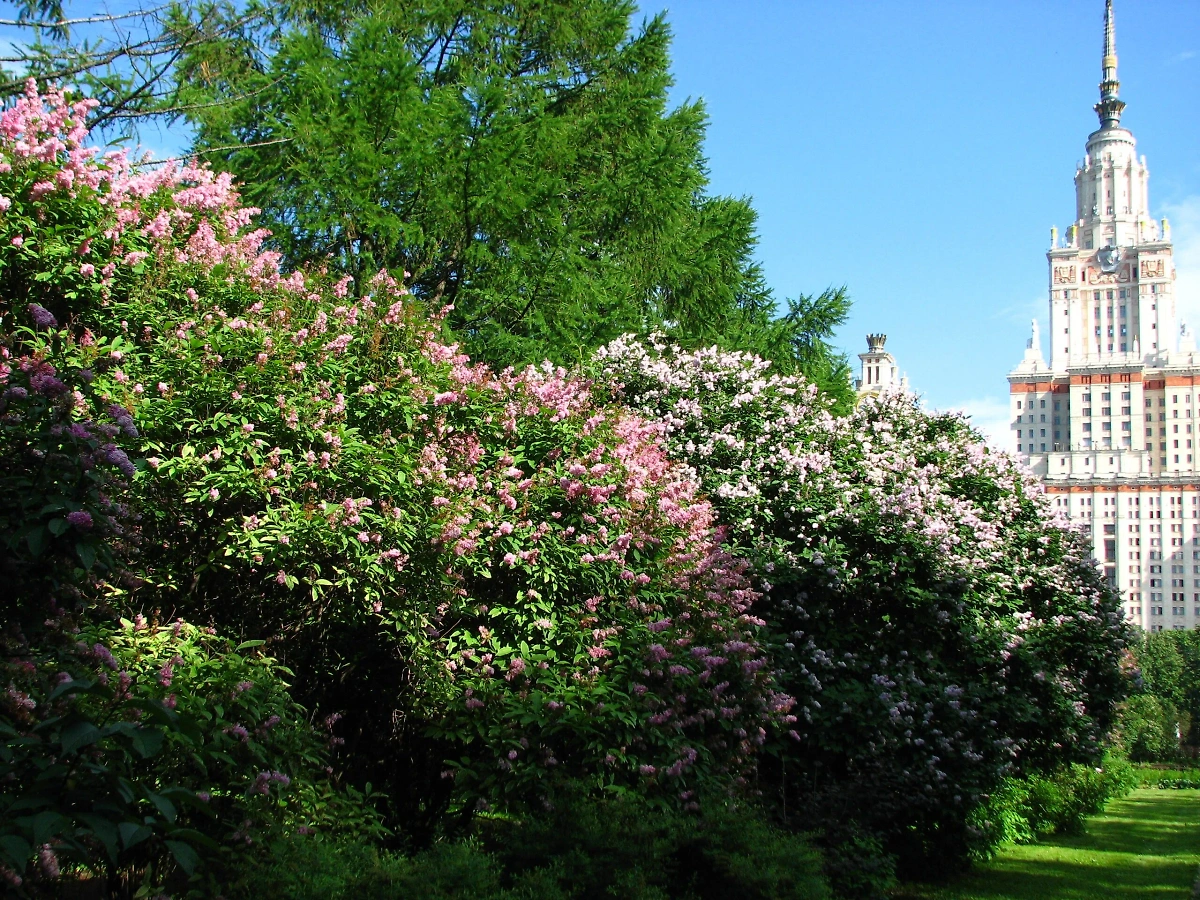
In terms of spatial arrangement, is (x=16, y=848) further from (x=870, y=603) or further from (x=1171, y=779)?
(x=1171, y=779)

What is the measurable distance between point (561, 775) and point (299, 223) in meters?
8.28

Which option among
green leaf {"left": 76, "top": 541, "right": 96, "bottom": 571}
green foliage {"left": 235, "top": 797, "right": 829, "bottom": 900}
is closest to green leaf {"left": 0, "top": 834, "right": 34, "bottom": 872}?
green leaf {"left": 76, "top": 541, "right": 96, "bottom": 571}

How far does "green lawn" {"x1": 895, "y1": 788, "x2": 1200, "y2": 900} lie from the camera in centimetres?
983

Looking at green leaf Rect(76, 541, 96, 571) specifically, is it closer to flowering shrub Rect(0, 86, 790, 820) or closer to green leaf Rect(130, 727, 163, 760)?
green leaf Rect(130, 727, 163, 760)

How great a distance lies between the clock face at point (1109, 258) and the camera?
12875cm

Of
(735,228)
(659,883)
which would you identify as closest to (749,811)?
(659,883)

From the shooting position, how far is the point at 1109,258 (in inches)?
→ 5108

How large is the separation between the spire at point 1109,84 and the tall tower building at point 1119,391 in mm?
150

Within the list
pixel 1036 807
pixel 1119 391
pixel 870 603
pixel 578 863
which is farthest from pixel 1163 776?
pixel 1119 391

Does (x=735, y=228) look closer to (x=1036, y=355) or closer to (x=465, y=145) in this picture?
(x=465, y=145)

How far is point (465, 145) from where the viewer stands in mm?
12250

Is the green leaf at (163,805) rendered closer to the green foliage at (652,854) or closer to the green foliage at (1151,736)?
the green foliage at (652,854)

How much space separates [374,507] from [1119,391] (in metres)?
130

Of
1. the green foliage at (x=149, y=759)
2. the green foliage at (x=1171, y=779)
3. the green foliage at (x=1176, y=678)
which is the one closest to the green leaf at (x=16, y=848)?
the green foliage at (x=149, y=759)
